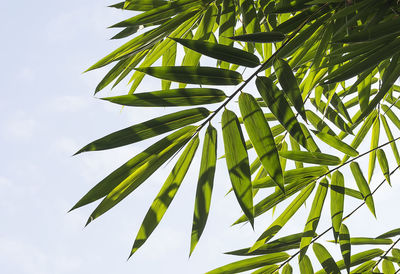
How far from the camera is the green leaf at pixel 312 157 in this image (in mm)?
1145

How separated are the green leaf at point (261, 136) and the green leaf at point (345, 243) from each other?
489mm

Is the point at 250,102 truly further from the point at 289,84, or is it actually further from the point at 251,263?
the point at 251,263

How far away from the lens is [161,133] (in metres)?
0.93

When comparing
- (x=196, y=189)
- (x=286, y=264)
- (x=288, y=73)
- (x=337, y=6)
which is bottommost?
(x=286, y=264)

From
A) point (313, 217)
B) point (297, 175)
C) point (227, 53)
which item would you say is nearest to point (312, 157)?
point (297, 175)

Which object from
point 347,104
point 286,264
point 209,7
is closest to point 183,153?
point 209,7

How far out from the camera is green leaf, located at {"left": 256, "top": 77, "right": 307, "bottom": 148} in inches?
35.5

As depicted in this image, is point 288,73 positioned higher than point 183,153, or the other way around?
point 288,73

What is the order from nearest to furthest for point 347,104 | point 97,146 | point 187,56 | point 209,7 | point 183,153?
point 97,146, point 183,153, point 209,7, point 187,56, point 347,104

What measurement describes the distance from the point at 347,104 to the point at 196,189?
96 centimetres

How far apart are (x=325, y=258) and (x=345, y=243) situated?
65 millimetres

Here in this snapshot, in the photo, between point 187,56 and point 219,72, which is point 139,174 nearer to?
point 219,72

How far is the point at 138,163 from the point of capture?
0.94 meters

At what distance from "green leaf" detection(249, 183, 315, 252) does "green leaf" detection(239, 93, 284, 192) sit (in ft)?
1.31
